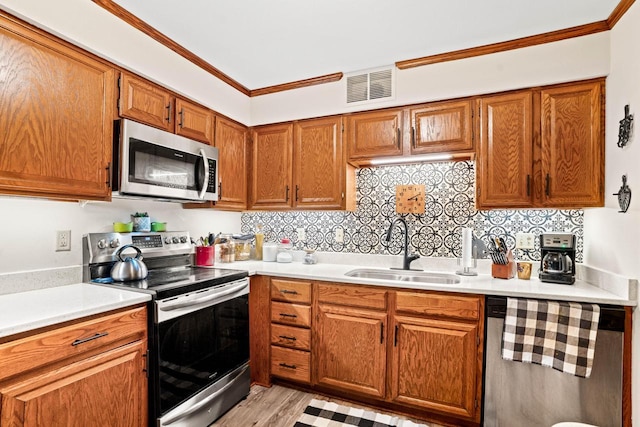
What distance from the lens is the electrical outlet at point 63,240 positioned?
6.32 ft

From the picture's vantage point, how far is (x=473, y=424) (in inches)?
79.0

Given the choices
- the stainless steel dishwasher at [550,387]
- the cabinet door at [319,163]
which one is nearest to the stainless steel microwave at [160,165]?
the cabinet door at [319,163]

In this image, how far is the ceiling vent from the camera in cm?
253

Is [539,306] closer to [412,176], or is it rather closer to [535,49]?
[412,176]

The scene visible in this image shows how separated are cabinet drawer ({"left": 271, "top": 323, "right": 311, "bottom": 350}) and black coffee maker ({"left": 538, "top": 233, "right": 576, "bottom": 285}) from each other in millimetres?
1604

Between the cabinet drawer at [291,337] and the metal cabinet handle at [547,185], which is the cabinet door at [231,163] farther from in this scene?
the metal cabinet handle at [547,185]

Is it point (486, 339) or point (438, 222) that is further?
point (438, 222)

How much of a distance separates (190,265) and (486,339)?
2132 millimetres

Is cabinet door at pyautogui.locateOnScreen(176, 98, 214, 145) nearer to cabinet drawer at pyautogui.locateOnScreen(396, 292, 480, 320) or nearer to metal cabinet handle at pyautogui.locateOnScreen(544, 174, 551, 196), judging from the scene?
cabinet drawer at pyautogui.locateOnScreen(396, 292, 480, 320)

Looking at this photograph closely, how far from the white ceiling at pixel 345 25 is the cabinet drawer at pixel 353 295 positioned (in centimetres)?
163

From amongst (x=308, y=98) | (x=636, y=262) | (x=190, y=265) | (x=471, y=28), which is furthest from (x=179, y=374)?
(x=471, y=28)

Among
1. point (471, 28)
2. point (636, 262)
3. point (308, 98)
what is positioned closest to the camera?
point (636, 262)

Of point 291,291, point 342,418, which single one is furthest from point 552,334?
point 291,291

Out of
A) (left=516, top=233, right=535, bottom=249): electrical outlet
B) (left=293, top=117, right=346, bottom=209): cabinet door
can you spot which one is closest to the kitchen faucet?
(left=293, top=117, right=346, bottom=209): cabinet door
